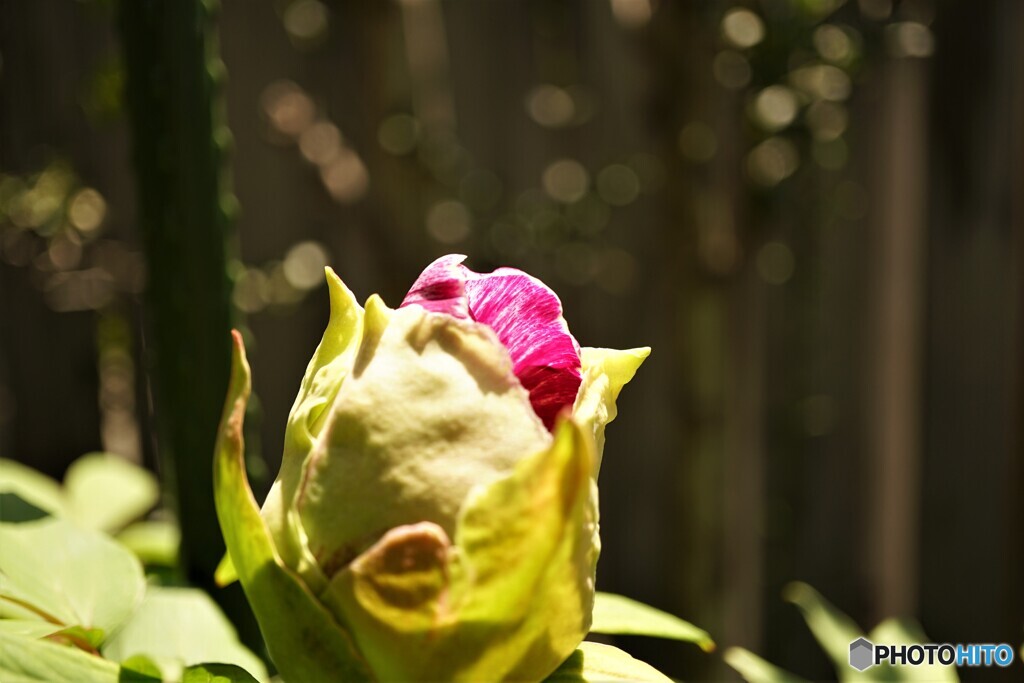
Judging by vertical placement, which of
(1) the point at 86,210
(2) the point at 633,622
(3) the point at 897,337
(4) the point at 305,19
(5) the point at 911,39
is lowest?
(3) the point at 897,337

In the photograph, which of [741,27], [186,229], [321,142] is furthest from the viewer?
[321,142]

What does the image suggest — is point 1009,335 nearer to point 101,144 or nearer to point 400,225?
point 400,225

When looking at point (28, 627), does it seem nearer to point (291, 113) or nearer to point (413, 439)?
point (413, 439)

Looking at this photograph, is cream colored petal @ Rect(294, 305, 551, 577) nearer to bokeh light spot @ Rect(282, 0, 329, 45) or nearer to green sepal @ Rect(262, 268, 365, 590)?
green sepal @ Rect(262, 268, 365, 590)

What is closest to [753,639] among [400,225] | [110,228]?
[400,225]

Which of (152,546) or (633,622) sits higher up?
(633,622)

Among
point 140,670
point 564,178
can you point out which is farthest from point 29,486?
point 564,178

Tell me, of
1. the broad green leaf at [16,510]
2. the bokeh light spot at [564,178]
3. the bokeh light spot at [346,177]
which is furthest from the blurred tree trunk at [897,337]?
the broad green leaf at [16,510]
